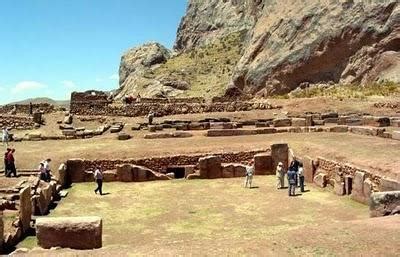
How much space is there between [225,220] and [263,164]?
10.6m

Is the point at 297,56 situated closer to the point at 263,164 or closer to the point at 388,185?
the point at 263,164

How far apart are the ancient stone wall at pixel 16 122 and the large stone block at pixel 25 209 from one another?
103 ft

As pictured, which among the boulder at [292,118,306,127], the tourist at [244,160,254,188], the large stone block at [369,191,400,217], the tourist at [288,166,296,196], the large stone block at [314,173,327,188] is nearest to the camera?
the large stone block at [369,191,400,217]

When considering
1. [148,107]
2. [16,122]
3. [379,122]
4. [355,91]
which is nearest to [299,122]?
[379,122]

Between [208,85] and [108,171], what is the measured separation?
6349 cm

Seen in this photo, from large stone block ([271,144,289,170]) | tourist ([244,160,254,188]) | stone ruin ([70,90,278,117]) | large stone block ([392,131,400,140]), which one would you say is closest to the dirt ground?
tourist ([244,160,254,188])

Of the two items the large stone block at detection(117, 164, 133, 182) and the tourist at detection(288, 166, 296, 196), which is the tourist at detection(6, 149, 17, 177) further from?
the tourist at detection(288, 166, 296, 196)

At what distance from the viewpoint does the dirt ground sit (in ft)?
43.5

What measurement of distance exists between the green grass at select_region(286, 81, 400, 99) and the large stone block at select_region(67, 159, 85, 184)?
102ft

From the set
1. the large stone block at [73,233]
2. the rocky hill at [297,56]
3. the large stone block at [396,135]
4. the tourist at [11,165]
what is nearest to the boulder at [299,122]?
the large stone block at [396,135]

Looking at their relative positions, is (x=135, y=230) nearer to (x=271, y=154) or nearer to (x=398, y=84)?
(x=271, y=154)

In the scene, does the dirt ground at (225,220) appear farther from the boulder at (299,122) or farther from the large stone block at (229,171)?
the boulder at (299,122)

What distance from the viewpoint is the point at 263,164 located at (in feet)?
104

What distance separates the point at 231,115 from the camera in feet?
176
